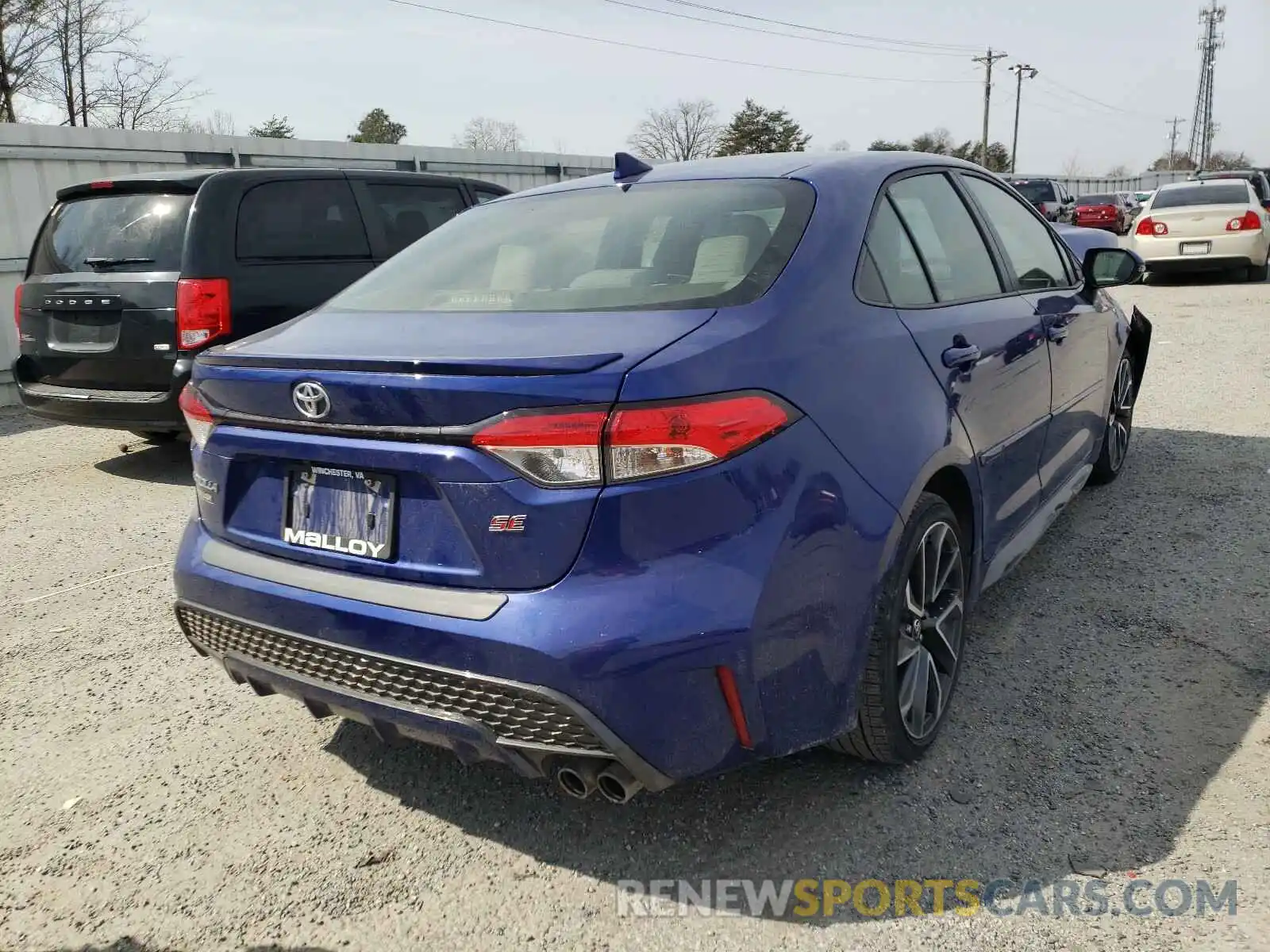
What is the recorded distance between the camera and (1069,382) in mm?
3965

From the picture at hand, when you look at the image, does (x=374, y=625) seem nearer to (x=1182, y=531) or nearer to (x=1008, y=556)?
(x=1008, y=556)

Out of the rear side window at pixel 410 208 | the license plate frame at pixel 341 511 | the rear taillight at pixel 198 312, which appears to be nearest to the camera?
the license plate frame at pixel 341 511

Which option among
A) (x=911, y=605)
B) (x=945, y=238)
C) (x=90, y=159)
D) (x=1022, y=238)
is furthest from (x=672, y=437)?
(x=90, y=159)

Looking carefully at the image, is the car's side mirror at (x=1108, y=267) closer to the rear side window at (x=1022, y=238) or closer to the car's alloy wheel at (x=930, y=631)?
the rear side window at (x=1022, y=238)

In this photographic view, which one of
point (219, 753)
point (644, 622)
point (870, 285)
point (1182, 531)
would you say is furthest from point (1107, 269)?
point (219, 753)

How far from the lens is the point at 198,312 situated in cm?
569

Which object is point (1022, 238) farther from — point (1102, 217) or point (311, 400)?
point (1102, 217)

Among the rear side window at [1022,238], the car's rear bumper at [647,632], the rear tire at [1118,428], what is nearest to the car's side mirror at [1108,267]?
the rear side window at [1022,238]

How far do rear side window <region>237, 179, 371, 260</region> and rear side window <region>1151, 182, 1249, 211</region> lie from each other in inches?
514

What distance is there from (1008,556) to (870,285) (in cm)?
127

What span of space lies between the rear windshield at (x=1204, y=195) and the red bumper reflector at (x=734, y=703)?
51.7 feet

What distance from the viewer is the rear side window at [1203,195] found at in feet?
49.1

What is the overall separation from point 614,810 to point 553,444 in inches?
45.3

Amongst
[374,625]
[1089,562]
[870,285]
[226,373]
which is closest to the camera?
[374,625]
